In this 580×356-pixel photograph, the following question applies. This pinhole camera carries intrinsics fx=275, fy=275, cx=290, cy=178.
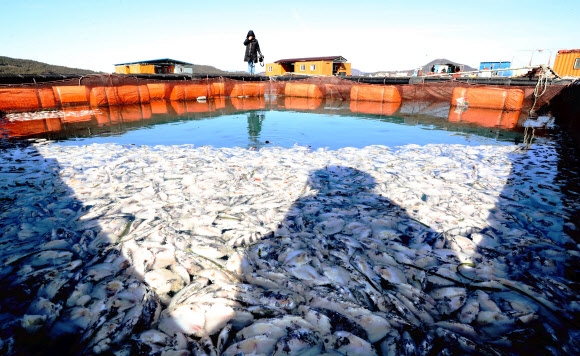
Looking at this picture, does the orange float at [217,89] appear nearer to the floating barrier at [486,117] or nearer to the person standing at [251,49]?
the person standing at [251,49]

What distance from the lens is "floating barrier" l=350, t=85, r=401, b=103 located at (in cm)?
1881

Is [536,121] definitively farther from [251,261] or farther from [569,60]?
[569,60]

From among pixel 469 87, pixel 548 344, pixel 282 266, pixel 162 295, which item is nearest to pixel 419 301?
pixel 548 344

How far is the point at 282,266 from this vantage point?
294cm

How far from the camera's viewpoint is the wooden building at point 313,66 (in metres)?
40.4

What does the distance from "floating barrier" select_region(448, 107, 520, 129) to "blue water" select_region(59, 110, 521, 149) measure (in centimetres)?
106

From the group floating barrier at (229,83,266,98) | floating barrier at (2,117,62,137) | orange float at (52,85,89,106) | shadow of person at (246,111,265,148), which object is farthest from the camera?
floating barrier at (229,83,266,98)

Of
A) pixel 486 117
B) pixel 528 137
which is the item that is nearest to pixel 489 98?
pixel 486 117

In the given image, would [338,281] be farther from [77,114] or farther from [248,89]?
[248,89]

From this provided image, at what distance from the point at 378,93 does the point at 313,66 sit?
25.4 meters

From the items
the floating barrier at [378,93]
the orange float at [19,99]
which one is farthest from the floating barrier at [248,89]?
the orange float at [19,99]

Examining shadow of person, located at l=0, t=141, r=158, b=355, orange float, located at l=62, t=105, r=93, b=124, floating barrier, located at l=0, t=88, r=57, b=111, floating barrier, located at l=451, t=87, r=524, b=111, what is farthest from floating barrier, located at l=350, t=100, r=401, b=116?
floating barrier, located at l=0, t=88, r=57, b=111

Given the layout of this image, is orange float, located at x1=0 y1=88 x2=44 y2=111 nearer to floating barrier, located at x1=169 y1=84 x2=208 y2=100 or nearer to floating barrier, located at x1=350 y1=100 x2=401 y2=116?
floating barrier, located at x1=169 y1=84 x2=208 y2=100

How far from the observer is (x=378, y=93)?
62.7 feet
